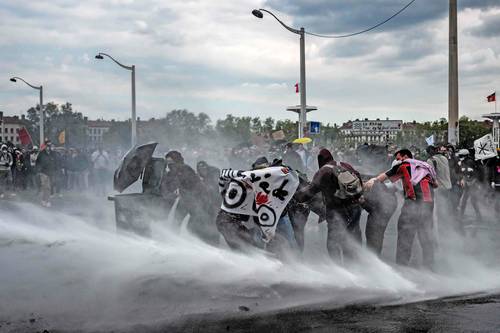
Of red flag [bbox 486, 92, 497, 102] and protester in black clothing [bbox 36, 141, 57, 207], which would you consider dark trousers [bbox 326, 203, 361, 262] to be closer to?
protester in black clothing [bbox 36, 141, 57, 207]

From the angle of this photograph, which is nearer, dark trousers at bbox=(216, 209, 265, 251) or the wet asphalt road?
the wet asphalt road

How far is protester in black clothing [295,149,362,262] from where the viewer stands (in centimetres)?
677

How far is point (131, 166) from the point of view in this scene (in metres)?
8.55

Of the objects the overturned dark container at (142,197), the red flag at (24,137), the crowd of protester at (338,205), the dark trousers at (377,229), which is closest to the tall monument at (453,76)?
the crowd of protester at (338,205)

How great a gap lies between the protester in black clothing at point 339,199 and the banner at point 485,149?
640 cm

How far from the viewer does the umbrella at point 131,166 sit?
851cm

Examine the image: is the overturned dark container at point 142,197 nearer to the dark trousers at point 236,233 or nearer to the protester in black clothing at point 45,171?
the dark trousers at point 236,233

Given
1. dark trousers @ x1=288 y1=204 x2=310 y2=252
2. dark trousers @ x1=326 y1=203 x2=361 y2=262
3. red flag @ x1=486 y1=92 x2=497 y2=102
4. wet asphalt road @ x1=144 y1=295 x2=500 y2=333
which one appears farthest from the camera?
red flag @ x1=486 y1=92 x2=497 y2=102

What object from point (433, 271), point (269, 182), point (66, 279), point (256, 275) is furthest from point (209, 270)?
point (433, 271)

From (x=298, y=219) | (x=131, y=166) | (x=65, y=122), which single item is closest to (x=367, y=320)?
(x=298, y=219)

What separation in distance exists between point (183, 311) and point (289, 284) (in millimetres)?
1294

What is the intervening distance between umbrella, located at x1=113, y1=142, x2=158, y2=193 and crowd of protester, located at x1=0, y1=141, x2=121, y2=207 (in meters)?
8.05

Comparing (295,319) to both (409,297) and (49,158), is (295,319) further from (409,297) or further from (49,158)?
(49,158)

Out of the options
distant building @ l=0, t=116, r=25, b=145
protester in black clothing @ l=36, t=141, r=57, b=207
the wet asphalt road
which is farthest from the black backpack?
distant building @ l=0, t=116, r=25, b=145
